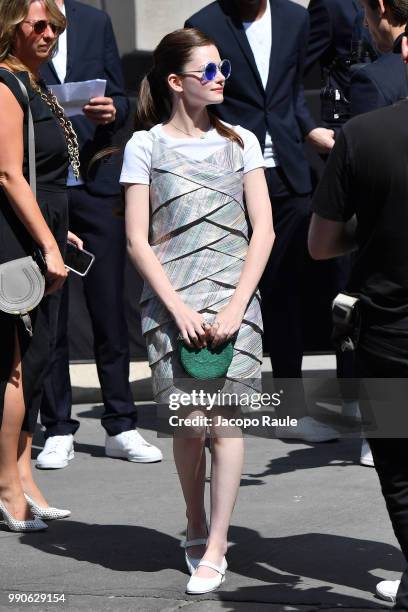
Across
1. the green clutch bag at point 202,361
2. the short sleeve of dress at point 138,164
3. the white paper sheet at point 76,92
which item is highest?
the short sleeve of dress at point 138,164

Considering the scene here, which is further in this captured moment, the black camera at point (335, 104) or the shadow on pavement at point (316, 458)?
the black camera at point (335, 104)

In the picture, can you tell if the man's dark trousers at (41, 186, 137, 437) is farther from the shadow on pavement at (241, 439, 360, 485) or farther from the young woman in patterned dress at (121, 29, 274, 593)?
the young woman in patterned dress at (121, 29, 274, 593)

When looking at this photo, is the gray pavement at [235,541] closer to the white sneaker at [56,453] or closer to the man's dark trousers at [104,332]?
the white sneaker at [56,453]

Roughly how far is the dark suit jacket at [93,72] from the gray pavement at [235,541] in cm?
130

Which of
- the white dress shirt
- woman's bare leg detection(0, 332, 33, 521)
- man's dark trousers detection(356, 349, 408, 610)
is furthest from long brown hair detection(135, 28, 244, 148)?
the white dress shirt

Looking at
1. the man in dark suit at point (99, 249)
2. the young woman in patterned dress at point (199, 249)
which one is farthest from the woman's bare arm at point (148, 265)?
the man in dark suit at point (99, 249)

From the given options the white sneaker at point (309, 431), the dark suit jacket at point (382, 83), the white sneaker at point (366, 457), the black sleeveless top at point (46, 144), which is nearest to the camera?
the black sleeveless top at point (46, 144)

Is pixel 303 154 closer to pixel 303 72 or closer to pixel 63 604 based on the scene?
pixel 303 72

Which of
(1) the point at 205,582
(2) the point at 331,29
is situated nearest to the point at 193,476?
(1) the point at 205,582

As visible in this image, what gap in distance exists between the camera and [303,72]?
6.43 metres

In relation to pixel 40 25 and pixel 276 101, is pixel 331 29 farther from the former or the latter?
pixel 40 25

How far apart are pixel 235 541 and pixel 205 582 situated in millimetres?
569

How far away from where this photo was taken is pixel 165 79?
4.52m

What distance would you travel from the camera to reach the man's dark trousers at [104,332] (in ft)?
20.0
